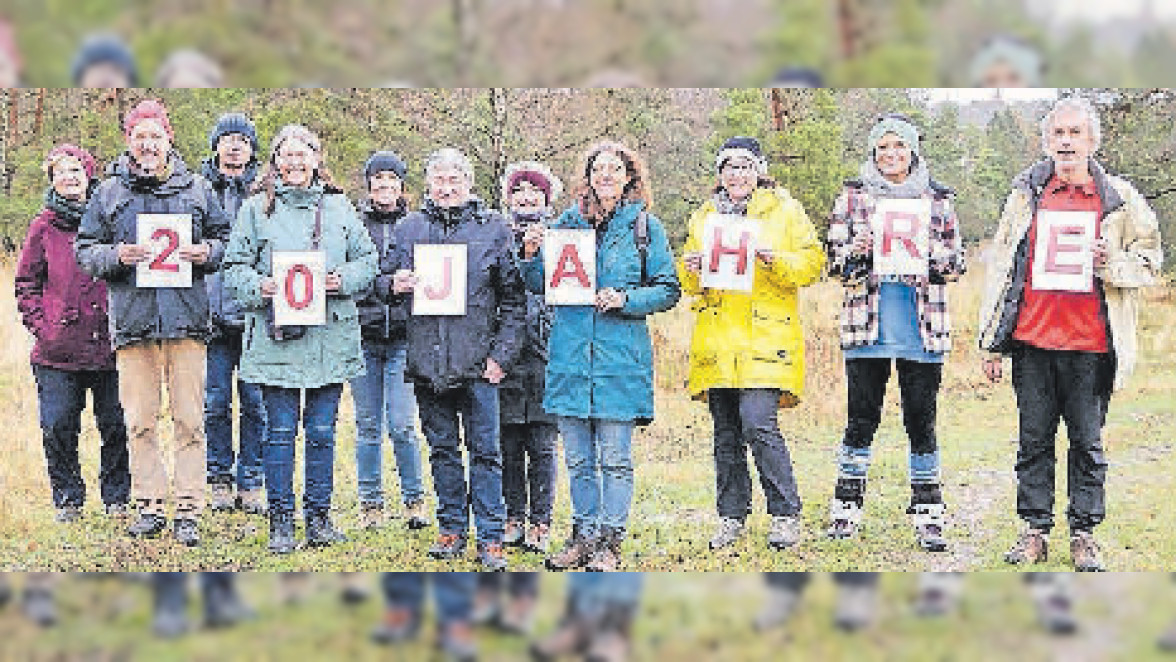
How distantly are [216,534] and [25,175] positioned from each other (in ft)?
7.09

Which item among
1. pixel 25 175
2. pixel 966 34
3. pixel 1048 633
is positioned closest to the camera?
pixel 966 34

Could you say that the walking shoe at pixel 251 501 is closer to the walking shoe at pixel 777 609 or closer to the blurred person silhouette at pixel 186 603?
the blurred person silhouette at pixel 186 603

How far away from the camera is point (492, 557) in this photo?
693cm

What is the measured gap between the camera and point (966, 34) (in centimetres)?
254

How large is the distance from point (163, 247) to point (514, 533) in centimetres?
199

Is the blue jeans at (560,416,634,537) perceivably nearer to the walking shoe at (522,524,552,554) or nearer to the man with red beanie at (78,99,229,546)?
the walking shoe at (522,524,552,554)

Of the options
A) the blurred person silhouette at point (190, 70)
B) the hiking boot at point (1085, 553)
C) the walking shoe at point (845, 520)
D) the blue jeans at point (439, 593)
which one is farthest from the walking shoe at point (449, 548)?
the blurred person silhouette at point (190, 70)

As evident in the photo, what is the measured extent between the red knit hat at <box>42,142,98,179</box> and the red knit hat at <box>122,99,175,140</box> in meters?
0.41

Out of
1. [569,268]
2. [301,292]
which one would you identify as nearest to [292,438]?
[301,292]

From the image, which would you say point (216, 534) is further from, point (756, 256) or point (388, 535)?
point (756, 256)

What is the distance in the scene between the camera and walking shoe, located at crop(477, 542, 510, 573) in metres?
6.91

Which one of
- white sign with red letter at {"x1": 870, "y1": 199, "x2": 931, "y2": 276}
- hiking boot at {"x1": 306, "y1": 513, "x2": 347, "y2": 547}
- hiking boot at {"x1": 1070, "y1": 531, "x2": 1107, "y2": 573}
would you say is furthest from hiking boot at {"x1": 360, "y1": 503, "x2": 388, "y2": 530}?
hiking boot at {"x1": 1070, "y1": 531, "x2": 1107, "y2": 573}

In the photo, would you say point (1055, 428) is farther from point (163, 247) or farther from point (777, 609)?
point (163, 247)

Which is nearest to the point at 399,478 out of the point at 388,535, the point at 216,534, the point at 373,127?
the point at 388,535
